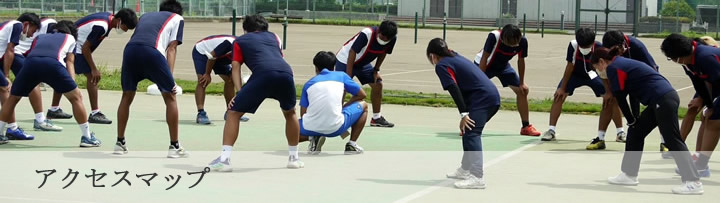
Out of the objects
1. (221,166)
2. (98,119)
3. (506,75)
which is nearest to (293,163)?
(221,166)

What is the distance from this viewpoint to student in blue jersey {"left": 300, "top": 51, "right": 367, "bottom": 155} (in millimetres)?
12297

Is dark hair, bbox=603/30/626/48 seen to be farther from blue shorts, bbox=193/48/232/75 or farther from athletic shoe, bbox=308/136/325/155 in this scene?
blue shorts, bbox=193/48/232/75

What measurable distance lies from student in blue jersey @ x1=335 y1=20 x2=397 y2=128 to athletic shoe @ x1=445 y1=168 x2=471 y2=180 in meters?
4.34

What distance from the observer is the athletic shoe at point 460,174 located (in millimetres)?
10609

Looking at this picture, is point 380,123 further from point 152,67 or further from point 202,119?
point 152,67

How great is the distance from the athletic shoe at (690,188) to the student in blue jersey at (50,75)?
20.6 ft

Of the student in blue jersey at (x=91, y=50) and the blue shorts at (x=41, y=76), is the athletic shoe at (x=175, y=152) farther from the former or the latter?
the student in blue jersey at (x=91, y=50)

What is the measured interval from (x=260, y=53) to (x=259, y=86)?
0.34m

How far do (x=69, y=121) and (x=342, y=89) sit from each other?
4.91 meters

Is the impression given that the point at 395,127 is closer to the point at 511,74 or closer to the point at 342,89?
the point at 511,74

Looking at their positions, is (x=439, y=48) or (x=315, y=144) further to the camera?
(x=315, y=144)

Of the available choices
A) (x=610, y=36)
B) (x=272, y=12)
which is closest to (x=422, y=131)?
(x=610, y=36)

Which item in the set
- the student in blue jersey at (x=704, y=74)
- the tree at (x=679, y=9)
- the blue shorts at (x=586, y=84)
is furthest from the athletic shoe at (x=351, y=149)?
the tree at (x=679, y=9)

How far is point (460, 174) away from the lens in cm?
1077
